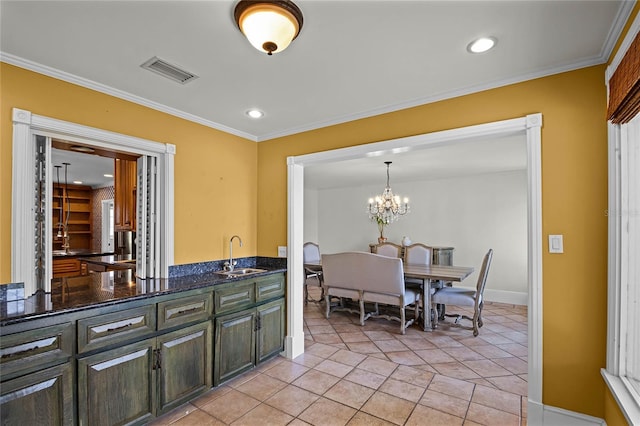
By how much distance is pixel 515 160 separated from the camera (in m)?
4.61

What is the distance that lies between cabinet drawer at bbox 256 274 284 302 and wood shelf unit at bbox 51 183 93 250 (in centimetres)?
669

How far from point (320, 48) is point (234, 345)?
235 cm

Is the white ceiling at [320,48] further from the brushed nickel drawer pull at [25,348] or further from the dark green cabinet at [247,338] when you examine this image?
the dark green cabinet at [247,338]

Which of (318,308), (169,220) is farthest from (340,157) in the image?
(318,308)

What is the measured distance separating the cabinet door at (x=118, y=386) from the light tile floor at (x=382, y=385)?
26cm

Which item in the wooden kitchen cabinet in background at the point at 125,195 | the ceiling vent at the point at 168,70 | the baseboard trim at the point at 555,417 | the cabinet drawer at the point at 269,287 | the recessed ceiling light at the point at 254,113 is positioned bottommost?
the baseboard trim at the point at 555,417

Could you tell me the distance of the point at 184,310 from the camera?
223 centimetres

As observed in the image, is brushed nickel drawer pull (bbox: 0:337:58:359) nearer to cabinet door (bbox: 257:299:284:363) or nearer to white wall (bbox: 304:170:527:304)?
cabinet door (bbox: 257:299:284:363)

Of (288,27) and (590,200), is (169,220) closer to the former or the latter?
(288,27)

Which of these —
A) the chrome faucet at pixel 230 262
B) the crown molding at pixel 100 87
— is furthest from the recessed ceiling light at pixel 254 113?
the chrome faucet at pixel 230 262

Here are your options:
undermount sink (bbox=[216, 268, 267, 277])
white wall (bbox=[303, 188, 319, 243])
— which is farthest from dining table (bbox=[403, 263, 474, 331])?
white wall (bbox=[303, 188, 319, 243])

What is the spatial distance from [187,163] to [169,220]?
1.83 ft

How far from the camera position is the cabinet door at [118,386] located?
1.71 meters

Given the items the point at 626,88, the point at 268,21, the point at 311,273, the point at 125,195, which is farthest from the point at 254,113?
the point at 311,273
